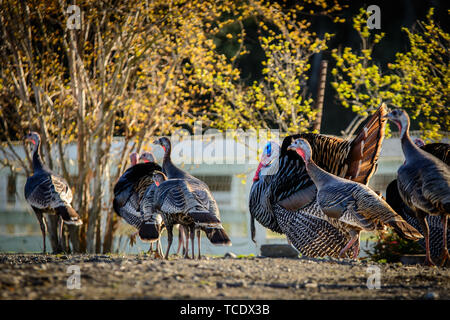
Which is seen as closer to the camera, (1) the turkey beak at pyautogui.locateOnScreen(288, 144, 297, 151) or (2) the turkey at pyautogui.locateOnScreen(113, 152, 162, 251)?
(1) the turkey beak at pyautogui.locateOnScreen(288, 144, 297, 151)

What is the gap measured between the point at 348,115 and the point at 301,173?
9.92 meters

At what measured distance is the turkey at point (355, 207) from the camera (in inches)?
255

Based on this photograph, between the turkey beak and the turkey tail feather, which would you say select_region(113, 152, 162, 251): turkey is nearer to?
the turkey beak

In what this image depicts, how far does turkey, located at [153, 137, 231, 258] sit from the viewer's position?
23.4 feet

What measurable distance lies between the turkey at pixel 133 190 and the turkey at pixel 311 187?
2.24 metres

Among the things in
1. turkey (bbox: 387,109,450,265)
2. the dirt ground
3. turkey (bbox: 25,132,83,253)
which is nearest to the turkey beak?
turkey (bbox: 387,109,450,265)

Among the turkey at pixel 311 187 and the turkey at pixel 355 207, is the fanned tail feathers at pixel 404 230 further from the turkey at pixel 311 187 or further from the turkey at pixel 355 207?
the turkey at pixel 311 187

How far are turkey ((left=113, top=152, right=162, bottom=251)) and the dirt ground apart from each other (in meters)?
3.47

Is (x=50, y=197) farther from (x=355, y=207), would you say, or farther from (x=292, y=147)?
(x=355, y=207)

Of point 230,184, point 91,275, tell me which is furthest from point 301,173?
point 230,184

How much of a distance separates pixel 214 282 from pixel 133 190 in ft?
15.9

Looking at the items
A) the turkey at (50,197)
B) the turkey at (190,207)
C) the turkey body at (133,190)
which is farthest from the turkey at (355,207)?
the turkey at (50,197)

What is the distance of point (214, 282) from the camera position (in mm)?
5297
